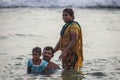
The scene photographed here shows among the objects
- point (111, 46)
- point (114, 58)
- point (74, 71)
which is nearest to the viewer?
point (74, 71)

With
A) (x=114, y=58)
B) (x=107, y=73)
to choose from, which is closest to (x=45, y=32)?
(x=114, y=58)

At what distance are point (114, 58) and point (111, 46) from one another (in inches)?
65.5

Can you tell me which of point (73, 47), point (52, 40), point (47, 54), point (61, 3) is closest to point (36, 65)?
point (47, 54)

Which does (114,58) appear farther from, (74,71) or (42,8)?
(42,8)

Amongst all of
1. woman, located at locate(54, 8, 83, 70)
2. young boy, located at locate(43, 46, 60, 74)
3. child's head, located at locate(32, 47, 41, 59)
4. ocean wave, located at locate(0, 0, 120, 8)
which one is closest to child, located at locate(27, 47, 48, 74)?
child's head, located at locate(32, 47, 41, 59)

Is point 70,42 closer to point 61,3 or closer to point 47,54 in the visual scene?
point 47,54

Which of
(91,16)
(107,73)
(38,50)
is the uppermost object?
(91,16)

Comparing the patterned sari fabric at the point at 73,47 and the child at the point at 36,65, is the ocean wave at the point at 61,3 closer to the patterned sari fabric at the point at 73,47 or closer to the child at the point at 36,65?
the child at the point at 36,65

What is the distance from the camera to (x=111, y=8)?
23266mm

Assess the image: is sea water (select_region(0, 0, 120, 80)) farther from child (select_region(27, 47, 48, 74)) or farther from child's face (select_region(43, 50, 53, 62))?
child's face (select_region(43, 50, 53, 62))

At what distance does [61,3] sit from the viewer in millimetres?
24141

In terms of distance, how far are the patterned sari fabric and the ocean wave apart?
580 inches

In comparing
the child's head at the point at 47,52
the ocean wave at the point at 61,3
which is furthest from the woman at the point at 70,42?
the ocean wave at the point at 61,3

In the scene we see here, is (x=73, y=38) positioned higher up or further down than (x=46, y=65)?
higher up
